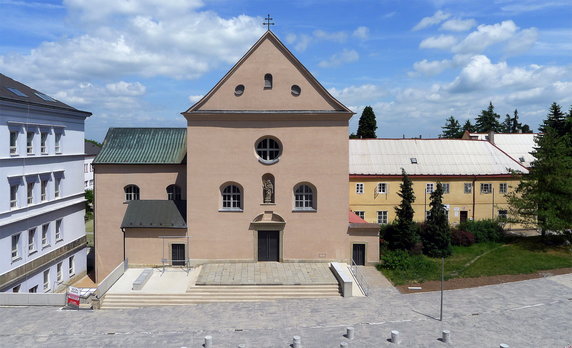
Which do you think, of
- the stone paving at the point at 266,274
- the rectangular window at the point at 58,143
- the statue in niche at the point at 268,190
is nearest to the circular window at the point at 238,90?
the statue in niche at the point at 268,190

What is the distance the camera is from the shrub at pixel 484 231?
34.9 meters

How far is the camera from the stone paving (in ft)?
82.4

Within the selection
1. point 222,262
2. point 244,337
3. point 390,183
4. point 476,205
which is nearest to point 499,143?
point 476,205

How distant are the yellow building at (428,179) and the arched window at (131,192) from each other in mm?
18430

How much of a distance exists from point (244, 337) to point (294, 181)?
39.0ft

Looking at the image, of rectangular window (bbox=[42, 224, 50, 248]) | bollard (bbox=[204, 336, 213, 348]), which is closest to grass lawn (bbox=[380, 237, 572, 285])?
bollard (bbox=[204, 336, 213, 348])

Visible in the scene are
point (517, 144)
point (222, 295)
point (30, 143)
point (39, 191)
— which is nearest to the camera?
point (222, 295)

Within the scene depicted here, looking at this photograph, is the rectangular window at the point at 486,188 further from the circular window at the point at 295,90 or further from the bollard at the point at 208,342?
the bollard at the point at 208,342

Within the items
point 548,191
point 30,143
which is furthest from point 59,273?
point 548,191

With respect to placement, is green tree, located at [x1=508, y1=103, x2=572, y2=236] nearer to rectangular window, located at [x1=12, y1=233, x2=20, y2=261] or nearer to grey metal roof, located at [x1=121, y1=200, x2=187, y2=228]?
grey metal roof, located at [x1=121, y1=200, x2=187, y2=228]

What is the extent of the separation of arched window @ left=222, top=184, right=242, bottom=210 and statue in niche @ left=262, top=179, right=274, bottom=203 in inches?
62.9

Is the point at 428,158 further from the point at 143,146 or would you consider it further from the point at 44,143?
the point at 44,143

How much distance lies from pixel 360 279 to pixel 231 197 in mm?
9394

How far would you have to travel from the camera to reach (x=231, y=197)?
94.9 ft
